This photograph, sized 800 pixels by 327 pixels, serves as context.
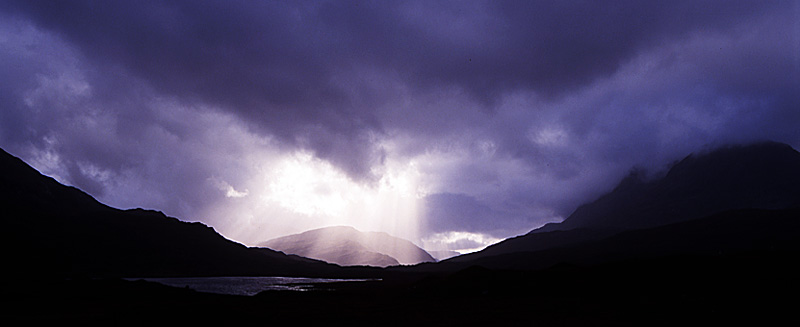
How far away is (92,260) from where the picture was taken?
146 m

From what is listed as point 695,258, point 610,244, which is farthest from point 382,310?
point 610,244

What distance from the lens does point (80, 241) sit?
155 m

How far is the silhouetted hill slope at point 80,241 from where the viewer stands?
132 metres

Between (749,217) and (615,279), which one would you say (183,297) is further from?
(749,217)

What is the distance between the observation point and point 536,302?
4044 cm

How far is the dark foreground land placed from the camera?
29438 mm

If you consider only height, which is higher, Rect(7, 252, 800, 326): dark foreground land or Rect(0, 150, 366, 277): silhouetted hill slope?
Rect(0, 150, 366, 277): silhouetted hill slope

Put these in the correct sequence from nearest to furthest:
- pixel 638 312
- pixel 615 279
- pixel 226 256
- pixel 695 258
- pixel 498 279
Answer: pixel 638 312, pixel 615 279, pixel 695 258, pixel 498 279, pixel 226 256

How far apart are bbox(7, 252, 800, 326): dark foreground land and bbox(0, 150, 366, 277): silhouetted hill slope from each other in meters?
102

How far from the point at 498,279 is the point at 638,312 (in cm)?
2849

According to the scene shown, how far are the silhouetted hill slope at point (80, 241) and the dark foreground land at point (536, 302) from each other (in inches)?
4034

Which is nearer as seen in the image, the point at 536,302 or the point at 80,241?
the point at 536,302

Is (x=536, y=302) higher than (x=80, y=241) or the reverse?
the reverse

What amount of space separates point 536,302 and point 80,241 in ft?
624
